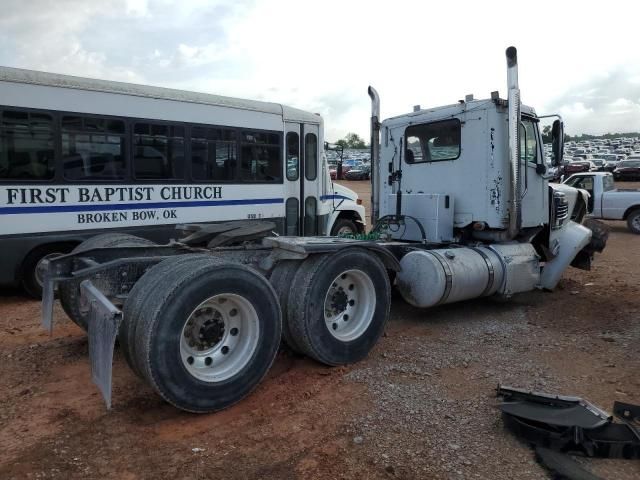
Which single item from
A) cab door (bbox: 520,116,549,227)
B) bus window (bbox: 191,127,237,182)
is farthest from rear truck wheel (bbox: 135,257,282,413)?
bus window (bbox: 191,127,237,182)

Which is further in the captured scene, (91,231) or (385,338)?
(91,231)

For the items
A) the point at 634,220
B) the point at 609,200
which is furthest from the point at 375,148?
the point at 634,220

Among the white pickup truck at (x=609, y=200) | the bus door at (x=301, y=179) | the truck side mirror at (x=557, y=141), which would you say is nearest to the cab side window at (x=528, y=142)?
the truck side mirror at (x=557, y=141)

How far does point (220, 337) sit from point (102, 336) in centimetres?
84

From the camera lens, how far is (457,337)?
5602mm

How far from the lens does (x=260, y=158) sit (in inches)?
374

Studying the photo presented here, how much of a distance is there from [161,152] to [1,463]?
19.4 ft

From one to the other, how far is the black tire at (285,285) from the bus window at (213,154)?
Answer: 15.0ft

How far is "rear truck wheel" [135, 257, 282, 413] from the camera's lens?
346 centimetres

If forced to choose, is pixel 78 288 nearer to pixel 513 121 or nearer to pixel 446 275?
→ pixel 446 275

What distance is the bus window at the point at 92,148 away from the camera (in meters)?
7.41

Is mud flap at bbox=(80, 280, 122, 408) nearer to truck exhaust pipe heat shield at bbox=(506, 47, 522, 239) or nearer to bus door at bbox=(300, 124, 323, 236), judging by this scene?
truck exhaust pipe heat shield at bbox=(506, 47, 522, 239)

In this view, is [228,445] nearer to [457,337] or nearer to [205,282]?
[205,282]

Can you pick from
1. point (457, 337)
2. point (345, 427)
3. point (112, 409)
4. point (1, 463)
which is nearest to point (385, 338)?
point (457, 337)
